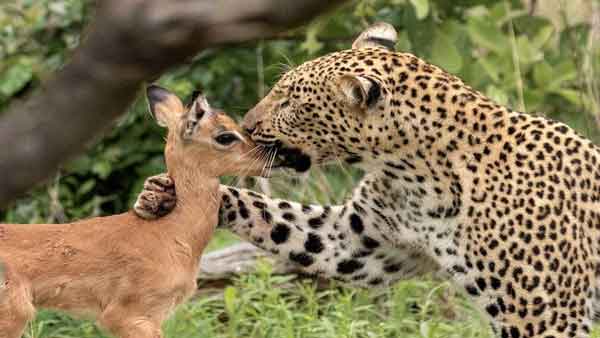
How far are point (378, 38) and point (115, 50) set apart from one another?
447cm

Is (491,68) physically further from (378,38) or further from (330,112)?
(330,112)

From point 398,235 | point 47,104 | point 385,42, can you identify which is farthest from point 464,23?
point 47,104

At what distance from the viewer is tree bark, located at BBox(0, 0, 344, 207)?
0.68m

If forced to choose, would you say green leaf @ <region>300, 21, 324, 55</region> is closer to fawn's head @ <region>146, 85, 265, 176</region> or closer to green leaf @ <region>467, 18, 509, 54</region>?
green leaf @ <region>467, 18, 509, 54</region>

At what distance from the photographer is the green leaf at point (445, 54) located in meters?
7.43

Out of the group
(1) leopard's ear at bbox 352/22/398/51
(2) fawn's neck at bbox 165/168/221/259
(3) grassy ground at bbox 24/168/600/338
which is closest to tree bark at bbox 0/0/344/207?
(2) fawn's neck at bbox 165/168/221/259

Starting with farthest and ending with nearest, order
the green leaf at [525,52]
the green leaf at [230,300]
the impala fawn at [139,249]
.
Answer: the green leaf at [525,52]
the green leaf at [230,300]
the impala fawn at [139,249]

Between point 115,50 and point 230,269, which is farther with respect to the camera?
point 230,269

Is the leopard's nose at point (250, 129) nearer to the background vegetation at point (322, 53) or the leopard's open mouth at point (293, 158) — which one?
the leopard's open mouth at point (293, 158)

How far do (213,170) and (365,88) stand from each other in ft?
2.49

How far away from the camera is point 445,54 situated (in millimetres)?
7488

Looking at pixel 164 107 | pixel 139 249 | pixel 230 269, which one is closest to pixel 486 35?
pixel 230 269

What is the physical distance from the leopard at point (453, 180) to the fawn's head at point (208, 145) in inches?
4.6

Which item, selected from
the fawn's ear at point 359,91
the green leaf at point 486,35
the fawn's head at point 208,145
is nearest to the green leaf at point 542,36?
the green leaf at point 486,35
